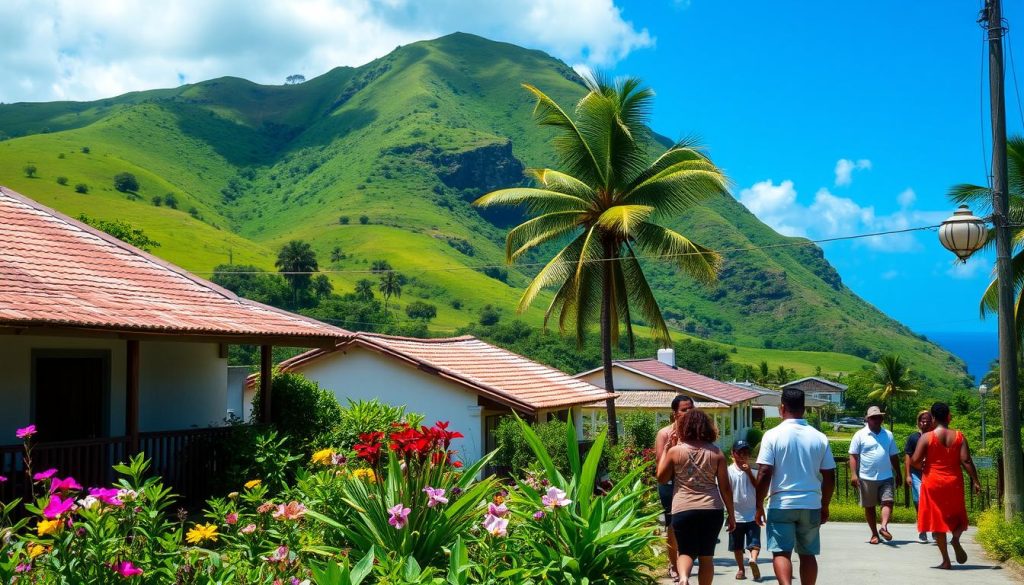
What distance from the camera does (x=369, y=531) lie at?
6.90 m

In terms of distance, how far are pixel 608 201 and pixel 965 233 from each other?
12003 millimetres

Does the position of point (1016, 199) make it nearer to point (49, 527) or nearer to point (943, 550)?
point (943, 550)

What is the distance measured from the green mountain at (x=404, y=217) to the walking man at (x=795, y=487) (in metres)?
104

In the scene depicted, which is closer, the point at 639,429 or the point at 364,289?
the point at 639,429

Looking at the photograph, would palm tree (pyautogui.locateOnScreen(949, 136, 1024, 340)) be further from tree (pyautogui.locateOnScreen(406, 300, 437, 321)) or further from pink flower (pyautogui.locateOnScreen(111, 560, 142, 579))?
tree (pyautogui.locateOnScreen(406, 300, 437, 321))

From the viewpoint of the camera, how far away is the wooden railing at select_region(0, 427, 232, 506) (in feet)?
35.0

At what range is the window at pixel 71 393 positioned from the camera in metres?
12.5

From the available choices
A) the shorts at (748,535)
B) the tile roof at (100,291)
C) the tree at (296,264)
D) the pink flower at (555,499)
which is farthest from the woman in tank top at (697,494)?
the tree at (296,264)

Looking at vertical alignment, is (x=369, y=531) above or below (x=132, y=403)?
below

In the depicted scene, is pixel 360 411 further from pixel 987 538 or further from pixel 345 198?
pixel 345 198

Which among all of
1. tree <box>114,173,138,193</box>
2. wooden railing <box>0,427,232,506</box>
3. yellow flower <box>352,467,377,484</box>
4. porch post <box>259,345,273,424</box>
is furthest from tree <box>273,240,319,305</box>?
yellow flower <box>352,467,377,484</box>

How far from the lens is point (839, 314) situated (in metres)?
168

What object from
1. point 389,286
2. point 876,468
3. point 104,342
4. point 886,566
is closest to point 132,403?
point 104,342

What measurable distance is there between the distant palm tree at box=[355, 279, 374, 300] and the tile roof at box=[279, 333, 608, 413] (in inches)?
3073
